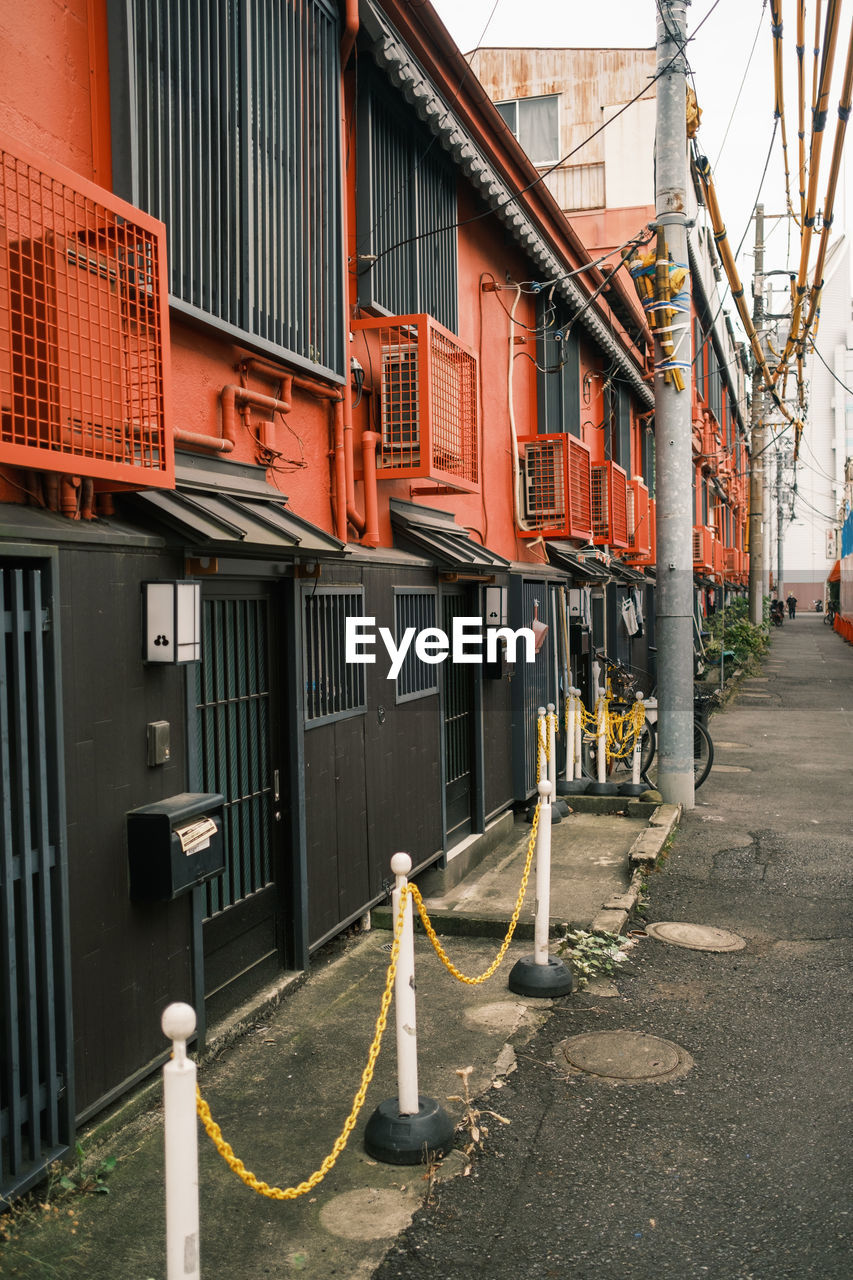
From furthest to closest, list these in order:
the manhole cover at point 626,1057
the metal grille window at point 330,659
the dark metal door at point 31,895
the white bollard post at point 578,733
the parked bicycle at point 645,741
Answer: the parked bicycle at point 645,741 < the white bollard post at point 578,733 < the metal grille window at point 330,659 < the manhole cover at point 626,1057 < the dark metal door at point 31,895

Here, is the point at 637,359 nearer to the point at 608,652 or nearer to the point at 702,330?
the point at 608,652

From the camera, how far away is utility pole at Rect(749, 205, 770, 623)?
33.0 meters

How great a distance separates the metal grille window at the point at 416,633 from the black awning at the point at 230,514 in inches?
75.8

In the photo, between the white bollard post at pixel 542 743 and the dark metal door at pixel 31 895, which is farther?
the white bollard post at pixel 542 743

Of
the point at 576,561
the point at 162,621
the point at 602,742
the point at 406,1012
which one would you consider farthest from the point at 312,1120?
the point at 576,561

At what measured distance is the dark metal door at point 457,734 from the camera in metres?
9.88

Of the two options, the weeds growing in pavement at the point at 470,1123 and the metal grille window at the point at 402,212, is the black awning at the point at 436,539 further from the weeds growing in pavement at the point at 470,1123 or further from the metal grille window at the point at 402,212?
the weeds growing in pavement at the point at 470,1123

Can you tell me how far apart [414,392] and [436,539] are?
140cm

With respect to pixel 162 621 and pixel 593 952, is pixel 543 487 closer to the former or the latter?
pixel 593 952

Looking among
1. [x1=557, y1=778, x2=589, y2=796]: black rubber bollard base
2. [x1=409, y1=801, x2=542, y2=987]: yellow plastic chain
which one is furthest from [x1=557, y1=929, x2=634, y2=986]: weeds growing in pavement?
[x1=557, y1=778, x2=589, y2=796]: black rubber bollard base

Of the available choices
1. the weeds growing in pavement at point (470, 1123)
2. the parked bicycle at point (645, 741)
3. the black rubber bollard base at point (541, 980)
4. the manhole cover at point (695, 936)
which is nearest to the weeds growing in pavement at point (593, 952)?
the black rubber bollard base at point (541, 980)

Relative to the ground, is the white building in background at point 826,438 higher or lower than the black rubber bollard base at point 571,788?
higher

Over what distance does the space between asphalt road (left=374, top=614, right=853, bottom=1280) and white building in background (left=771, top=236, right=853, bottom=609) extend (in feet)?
265

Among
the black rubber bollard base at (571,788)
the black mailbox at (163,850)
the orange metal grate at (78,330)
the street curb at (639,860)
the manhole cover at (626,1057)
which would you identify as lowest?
the manhole cover at (626,1057)
